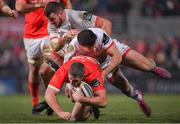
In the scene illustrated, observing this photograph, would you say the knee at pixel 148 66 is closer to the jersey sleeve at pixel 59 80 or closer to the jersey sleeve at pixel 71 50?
the jersey sleeve at pixel 71 50

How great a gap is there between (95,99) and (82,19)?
85.3 inches

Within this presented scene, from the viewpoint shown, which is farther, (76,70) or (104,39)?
(104,39)

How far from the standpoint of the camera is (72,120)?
Answer: 10094 mm

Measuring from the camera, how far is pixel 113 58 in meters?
10.6

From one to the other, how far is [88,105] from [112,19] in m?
12.6

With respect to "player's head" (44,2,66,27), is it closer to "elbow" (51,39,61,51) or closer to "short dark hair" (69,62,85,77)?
"elbow" (51,39,61,51)

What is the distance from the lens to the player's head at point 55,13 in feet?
36.3

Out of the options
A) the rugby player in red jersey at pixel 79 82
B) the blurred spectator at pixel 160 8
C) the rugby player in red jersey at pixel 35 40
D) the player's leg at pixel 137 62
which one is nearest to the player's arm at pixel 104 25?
the player's leg at pixel 137 62

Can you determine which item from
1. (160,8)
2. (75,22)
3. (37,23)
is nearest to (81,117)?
(75,22)

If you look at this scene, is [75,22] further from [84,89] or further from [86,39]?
[84,89]

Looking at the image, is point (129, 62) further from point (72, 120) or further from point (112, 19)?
point (112, 19)

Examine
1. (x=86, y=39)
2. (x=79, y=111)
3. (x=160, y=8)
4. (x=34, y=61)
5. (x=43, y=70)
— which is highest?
(x=86, y=39)

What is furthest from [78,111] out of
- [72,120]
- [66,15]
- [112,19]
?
[112,19]

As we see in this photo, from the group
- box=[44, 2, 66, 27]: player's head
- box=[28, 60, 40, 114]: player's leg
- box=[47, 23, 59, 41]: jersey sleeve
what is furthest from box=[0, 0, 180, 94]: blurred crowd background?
box=[44, 2, 66, 27]: player's head
